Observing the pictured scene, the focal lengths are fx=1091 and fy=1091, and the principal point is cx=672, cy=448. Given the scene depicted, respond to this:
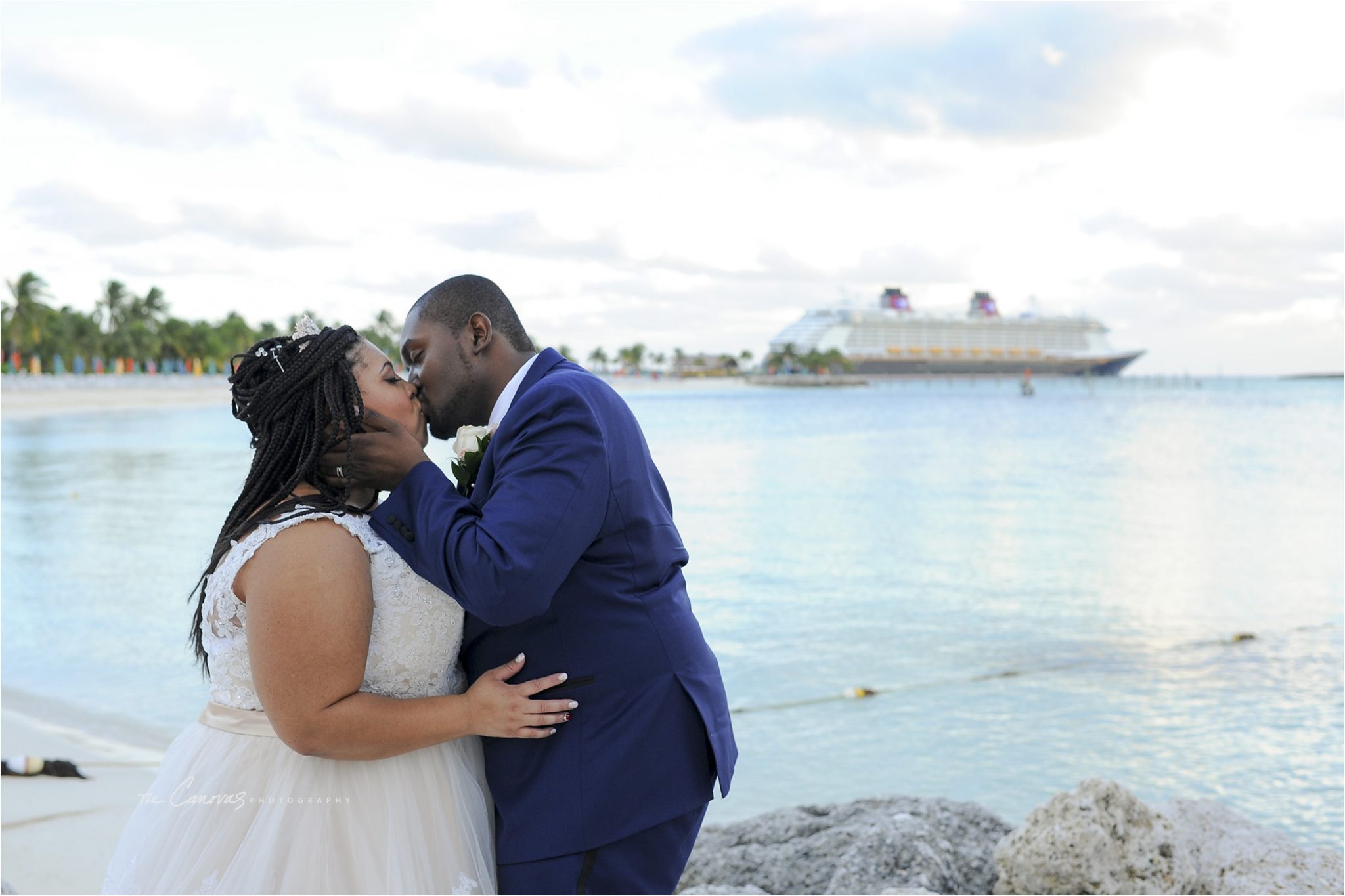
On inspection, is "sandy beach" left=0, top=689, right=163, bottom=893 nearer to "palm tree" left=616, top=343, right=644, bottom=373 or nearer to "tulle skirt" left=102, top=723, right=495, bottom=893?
"tulle skirt" left=102, top=723, right=495, bottom=893

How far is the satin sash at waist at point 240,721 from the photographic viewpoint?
6.76 feet

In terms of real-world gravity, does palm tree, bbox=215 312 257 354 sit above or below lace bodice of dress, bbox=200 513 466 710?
above

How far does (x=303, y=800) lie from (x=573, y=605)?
0.62 meters

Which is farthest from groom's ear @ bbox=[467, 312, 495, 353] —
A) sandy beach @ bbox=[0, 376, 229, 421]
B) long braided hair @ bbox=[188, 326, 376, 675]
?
sandy beach @ bbox=[0, 376, 229, 421]

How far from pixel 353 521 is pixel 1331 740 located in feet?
22.7

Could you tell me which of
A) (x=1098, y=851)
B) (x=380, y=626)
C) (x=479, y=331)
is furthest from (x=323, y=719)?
(x=1098, y=851)

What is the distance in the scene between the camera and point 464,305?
225 centimetres

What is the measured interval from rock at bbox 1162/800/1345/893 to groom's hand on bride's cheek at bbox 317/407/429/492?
9.20 feet

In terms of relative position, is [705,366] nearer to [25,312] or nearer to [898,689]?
[25,312]

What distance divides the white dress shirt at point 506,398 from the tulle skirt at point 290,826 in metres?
0.67

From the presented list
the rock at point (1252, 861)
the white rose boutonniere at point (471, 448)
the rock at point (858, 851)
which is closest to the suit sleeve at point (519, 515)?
the white rose boutonniere at point (471, 448)

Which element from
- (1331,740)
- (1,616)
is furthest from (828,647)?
(1,616)

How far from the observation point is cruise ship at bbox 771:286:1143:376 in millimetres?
110062

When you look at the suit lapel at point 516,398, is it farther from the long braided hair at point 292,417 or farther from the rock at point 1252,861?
the rock at point 1252,861
